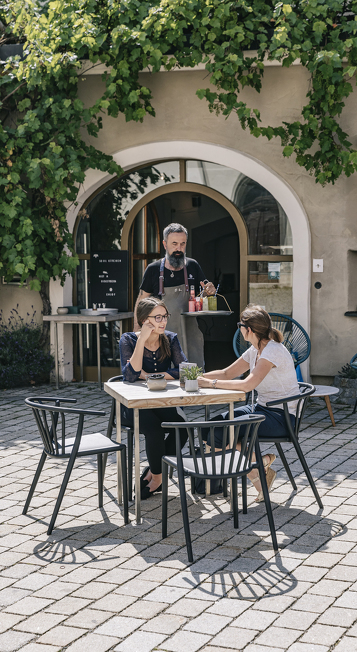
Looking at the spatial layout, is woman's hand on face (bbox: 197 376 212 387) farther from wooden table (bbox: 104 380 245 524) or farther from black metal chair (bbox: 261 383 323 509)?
black metal chair (bbox: 261 383 323 509)

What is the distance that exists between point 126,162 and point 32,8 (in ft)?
6.84

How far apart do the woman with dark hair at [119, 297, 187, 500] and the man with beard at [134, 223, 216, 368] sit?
1.79m

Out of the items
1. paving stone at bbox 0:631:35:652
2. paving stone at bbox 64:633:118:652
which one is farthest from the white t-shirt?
paving stone at bbox 0:631:35:652

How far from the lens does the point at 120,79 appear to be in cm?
856

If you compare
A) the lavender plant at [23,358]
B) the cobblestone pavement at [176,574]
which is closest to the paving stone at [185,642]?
the cobblestone pavement at [176,574]

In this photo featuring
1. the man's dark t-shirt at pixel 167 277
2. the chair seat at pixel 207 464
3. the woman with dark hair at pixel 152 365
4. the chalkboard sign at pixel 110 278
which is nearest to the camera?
the chair seat at pixel 207 464

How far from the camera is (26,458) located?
611 cm

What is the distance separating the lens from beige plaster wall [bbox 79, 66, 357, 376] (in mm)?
8398

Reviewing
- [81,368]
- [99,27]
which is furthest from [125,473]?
[99,27]

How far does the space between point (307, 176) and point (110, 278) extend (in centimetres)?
282

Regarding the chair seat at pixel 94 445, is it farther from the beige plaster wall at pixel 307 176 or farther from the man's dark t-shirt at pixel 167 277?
the beige plaster wall at pixel 307 176

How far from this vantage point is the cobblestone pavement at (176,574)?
3.22 meters

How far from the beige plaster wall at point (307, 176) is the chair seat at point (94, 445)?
4307 mm

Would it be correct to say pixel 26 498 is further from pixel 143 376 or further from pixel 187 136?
pixel 187 136
